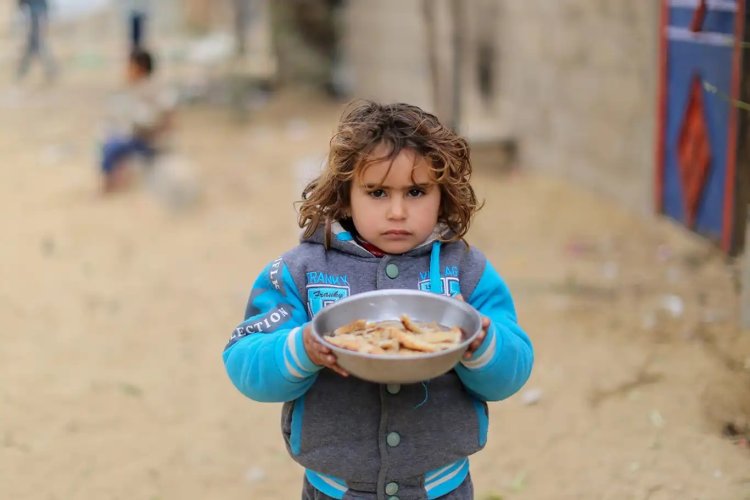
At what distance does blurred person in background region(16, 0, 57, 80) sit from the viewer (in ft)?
47.3

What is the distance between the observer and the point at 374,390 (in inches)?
82.4

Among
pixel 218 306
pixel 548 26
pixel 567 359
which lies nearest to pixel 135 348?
pixel 218 306

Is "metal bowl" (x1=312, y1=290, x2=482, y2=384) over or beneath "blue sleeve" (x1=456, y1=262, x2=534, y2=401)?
over

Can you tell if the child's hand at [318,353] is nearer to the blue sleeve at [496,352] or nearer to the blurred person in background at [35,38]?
the blue sleeve at [496,352]

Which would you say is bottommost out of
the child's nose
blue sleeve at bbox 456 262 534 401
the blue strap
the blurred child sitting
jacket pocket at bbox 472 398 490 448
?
the blurred child sitting

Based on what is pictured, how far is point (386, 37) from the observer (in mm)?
10602

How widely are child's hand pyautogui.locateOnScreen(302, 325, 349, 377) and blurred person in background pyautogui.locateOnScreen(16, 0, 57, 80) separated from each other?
45.5ft

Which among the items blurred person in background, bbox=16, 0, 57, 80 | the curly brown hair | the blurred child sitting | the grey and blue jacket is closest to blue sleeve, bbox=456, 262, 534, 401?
the grey and blue jacket

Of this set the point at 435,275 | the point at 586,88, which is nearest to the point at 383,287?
the point at 435,275

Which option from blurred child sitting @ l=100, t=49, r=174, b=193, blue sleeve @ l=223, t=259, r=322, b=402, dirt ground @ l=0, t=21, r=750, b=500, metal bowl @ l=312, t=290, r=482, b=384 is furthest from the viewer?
blurred child sitting @ l=100, t=49, r=174, b=193

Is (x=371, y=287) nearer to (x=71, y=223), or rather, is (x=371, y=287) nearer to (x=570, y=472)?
(x=570, y=472)

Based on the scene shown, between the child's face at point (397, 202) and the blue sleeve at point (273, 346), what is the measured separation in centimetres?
22

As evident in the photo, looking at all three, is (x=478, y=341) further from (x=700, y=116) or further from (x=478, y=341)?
(x=700, y=116)

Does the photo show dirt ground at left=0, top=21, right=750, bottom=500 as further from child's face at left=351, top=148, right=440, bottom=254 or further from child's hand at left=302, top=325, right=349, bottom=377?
child's hand at left=302, top=325, right=349, bottom=377
